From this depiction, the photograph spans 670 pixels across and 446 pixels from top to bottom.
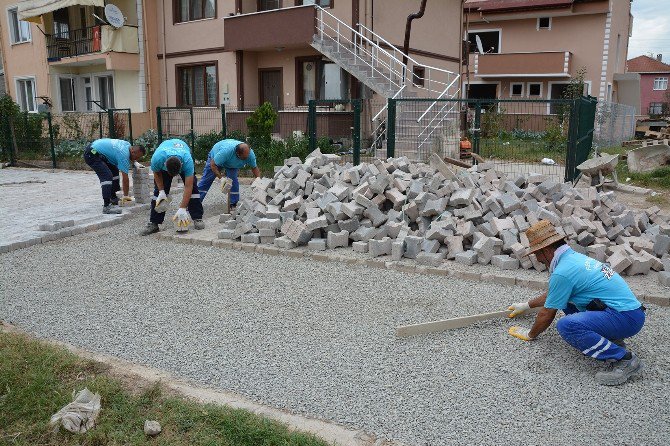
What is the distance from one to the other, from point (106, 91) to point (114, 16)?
4.67 metres

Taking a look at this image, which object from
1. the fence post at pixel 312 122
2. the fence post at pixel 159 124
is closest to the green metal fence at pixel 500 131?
the fence post at pixel 312 122

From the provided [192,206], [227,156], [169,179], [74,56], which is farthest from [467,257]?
[74,56]

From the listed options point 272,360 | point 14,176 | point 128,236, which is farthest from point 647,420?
point 14,176

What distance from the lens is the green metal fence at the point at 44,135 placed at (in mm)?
18734

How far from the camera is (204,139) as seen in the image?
54.7 feet

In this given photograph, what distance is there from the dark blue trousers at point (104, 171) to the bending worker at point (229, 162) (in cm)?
183

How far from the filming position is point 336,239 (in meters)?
7.52

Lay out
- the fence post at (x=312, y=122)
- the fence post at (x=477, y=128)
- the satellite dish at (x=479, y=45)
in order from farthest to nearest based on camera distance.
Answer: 1. the satellite dish at (x=479, y=45)
2. the fence post at (x=312, y=122)
3. the fence post at (x=477, y=128)

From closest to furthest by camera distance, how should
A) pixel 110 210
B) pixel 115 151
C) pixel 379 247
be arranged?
pixel 379 247 < pixel 115 151 < pixel 110 210

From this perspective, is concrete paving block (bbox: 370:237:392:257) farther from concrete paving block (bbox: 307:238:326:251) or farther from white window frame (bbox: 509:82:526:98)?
white window frame (bbox: 509:82:526:98)

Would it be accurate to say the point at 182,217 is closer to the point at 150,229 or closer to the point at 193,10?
the point at 150,229

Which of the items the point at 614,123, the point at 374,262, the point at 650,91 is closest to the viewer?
the point at 374,262

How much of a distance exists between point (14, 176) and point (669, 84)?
184 feet

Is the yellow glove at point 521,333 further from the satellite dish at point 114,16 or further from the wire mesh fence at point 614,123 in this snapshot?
the satellite dish at point 114,16
